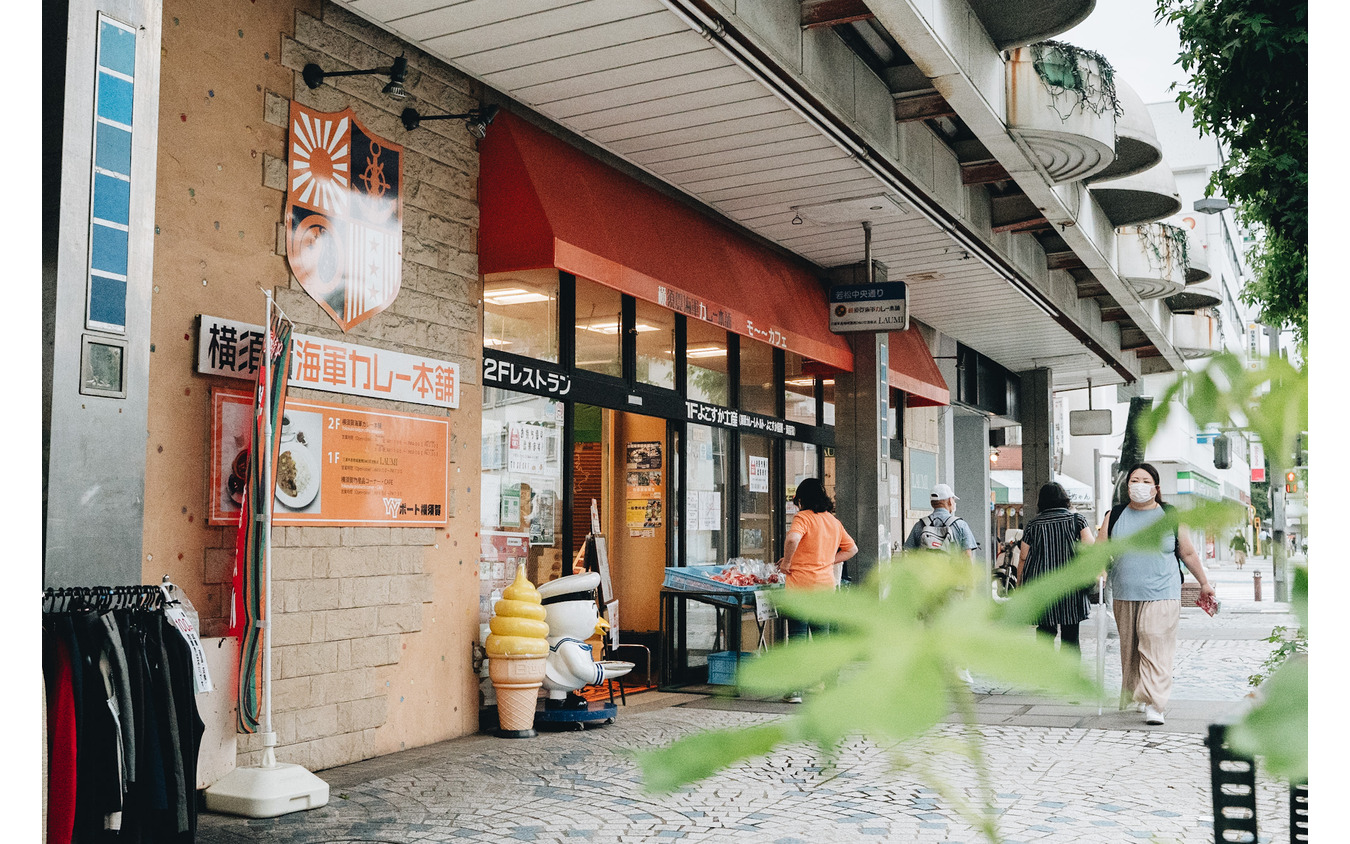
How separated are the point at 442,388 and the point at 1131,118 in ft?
20.2

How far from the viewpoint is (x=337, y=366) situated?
6.16 m

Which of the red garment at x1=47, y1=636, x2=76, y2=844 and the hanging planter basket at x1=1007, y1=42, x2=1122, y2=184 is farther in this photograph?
the hanging planter basket at x1=1007, y1=42, x2=1122, y2=184

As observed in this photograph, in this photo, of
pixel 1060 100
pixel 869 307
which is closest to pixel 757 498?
pixel 869 307

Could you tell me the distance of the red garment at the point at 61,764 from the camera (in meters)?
3.18

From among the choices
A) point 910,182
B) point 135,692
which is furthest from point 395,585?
point 910,182

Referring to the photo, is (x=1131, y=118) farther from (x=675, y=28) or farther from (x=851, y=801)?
(x=851, y=801)

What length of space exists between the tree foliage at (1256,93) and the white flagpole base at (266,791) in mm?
5837

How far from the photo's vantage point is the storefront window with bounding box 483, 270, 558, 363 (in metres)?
7.51

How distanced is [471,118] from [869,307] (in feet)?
15.4

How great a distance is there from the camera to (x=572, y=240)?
7.26 m

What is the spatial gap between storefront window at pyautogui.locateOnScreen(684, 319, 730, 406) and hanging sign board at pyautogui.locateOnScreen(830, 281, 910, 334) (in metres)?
1.14

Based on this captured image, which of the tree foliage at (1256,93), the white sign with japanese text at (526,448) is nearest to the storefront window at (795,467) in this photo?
the white sign with japanese text at (526,448)

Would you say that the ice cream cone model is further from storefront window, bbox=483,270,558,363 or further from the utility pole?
the utility pole

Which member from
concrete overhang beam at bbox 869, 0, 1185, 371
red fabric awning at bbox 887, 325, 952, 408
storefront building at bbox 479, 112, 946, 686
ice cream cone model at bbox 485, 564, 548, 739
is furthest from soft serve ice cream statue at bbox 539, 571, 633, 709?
red fabric awning at bbox 887, 325, 952, 408
